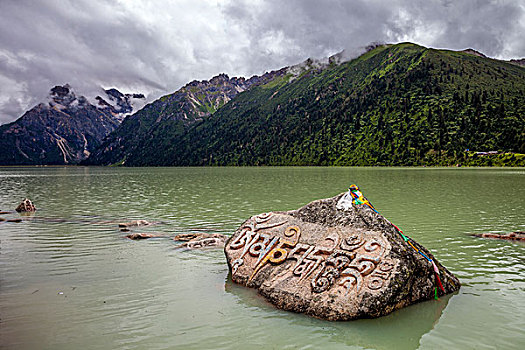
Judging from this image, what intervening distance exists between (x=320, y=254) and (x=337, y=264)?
0.77m

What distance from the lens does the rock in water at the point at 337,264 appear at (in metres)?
8.64

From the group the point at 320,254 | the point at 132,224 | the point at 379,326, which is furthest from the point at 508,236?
the point at 132,224

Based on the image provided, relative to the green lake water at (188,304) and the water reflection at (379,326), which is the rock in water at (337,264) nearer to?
the water reflection at (379,326)

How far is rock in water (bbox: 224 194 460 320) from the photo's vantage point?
8641 mm

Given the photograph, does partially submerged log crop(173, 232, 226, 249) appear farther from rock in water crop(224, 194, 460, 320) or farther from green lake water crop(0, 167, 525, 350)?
rock in water crop(224, 194, 460, 320)

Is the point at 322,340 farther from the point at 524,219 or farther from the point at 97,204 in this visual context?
the point at 97,204

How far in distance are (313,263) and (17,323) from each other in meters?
7.89

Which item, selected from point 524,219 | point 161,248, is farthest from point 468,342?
point 524,219

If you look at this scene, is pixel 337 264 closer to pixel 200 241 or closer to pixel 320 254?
pixel 320 254

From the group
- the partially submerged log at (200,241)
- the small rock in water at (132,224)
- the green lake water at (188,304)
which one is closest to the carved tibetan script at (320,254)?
the green lake water at (188,304)

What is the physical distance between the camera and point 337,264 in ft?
30.7

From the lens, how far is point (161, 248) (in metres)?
16.6

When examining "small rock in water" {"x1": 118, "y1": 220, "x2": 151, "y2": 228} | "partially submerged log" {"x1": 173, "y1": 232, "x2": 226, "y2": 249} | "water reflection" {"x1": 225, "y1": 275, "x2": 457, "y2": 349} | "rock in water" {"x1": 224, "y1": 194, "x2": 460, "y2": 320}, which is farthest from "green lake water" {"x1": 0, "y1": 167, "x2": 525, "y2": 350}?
"small rock in water" {"x1": 118, "y1": 220, "x2": 151, "y2": 228}

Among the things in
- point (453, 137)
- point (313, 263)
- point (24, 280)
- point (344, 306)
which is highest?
point (453, 137)
